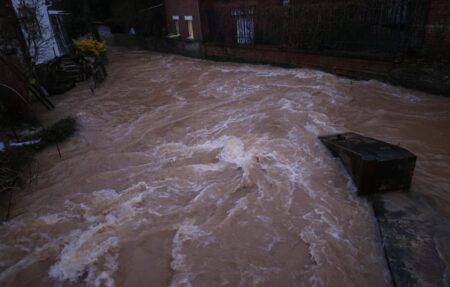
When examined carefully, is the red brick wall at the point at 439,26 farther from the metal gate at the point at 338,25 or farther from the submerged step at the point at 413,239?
the submerged step at the point at 413,239

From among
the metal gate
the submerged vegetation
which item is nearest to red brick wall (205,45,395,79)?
the metal gate

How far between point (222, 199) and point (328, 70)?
7145mm

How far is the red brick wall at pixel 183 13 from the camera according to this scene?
603 inches

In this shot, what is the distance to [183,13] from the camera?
16.5 m

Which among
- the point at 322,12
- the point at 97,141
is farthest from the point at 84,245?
the point at 322,12

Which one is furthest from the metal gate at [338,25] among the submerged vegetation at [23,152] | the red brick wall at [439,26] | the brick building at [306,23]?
the submerged vegetation at [23,152]

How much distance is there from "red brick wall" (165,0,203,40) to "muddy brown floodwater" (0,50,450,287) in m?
8.80

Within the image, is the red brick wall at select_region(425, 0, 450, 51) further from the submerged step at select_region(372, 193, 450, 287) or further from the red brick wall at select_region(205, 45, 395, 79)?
the submerged step at select_region(372, 193, 450, 287)

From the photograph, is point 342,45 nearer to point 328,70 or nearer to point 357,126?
point 328,70

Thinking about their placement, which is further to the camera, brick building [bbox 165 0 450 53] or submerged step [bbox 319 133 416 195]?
brick building [bbox 165 0 450 53]

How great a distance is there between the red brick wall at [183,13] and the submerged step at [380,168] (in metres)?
12.7

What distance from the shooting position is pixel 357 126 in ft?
20.2

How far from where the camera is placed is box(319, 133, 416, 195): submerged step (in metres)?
3.83

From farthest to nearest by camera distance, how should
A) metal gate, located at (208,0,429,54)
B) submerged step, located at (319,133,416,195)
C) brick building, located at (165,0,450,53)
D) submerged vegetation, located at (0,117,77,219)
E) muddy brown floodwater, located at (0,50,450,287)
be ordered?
metal gate, located at (208,0,429,54), brick building, located at (165,0,450,53), submerged vegetation, located at (0,117,77,219), submerged step, located at (319,133,416,195), muddy brown floodwater, located at (0,50,450,287)
